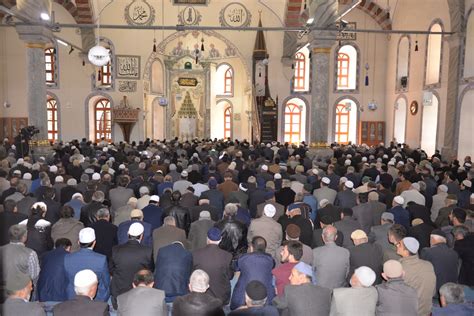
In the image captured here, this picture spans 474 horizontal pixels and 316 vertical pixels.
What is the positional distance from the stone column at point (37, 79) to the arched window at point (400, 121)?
43.4 feet

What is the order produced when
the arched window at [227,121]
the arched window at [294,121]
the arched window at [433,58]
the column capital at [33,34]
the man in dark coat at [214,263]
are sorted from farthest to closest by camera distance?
the arched window at [227,121] < the arched window at [294,121] < the arched window at [433,58] < the column capital at [33,34] < the man in dark coat at [214,263]

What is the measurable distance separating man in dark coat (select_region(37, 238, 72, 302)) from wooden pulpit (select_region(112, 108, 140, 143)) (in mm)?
14811

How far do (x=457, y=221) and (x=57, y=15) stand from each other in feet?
59.4

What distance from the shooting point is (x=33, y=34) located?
40.1 ft

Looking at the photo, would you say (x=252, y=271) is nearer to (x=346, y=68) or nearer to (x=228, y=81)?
(x=346, y=68)

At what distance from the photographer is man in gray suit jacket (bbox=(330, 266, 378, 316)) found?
3539 millimetres

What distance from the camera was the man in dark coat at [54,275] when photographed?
14.5 feet

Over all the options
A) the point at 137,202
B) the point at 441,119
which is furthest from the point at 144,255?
the point at 441,119

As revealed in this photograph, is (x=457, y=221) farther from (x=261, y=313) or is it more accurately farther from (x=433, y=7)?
(x=433, y=7)

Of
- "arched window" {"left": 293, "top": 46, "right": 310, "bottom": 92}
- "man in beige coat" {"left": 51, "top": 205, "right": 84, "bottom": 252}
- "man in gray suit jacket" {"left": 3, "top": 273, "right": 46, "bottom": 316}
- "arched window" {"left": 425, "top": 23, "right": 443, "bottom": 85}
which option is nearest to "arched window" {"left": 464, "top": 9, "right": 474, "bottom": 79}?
"arched window" {"left": 425, "top": 23, "right": 443, "bottom": 85}

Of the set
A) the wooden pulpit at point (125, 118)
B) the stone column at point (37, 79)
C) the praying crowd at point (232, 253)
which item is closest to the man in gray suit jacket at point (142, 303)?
the praying crowd at point (232, 253)

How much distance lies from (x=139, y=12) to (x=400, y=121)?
1168cm

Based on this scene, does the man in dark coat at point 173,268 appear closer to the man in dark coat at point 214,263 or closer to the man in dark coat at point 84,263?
the man in dark coat at point 214,263

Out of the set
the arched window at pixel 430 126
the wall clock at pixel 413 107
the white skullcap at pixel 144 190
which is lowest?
the white skullcap at pixel 144 190
